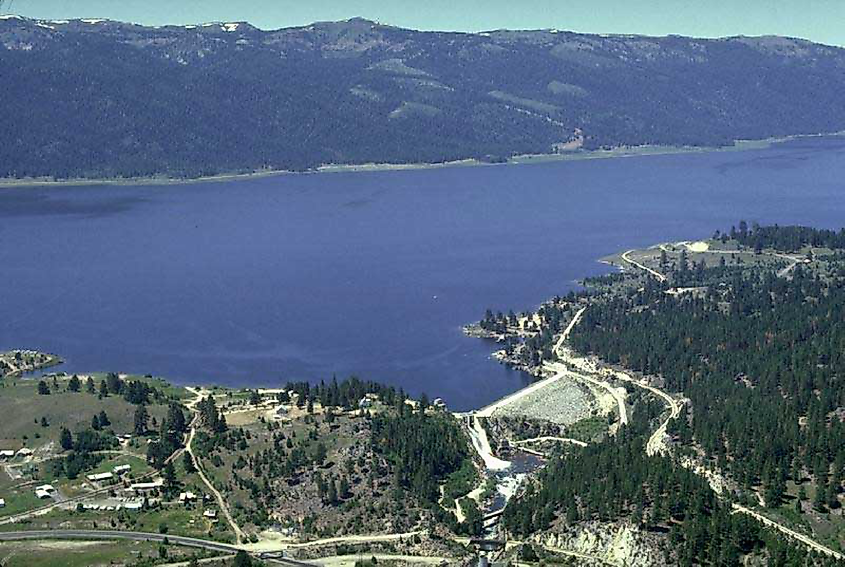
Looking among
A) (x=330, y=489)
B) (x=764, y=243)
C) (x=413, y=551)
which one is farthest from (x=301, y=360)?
(x=764, y=243)

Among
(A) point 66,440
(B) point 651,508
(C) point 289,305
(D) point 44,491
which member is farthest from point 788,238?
(D) point 44,491

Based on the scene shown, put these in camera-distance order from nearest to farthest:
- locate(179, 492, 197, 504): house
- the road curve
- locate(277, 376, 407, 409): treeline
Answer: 1. the road curve
2. locate(179, 492, 197, 504): house
3. locate(277, 376, 407, 409): treeline

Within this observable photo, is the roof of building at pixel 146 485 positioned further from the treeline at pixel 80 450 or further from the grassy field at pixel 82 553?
the grassy field at pixel 82 553

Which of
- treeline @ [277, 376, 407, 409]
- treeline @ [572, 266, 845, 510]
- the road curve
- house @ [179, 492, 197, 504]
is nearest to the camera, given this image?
the road curve

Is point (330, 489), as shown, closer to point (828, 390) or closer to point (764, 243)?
point (828, 390)

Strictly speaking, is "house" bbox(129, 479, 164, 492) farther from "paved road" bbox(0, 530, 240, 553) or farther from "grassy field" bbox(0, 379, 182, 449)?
"grassy field" bbox(0, 379, 182, 449)

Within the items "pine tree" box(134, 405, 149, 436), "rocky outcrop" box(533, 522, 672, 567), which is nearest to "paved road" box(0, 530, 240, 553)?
"pine tree" box(134, 405, 149, 436)
